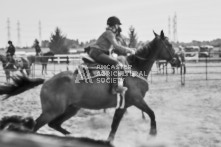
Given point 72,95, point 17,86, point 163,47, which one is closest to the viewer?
point 72,95

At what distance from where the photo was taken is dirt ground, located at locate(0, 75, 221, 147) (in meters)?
4.98

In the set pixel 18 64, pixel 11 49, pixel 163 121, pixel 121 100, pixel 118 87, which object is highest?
pixel 11 49

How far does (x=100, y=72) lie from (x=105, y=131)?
1.37m

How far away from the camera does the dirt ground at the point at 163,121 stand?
498 centimetres

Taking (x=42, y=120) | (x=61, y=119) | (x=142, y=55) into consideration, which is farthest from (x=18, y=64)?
(x=42, y=120)

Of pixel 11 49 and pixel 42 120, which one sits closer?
pixel 42 120

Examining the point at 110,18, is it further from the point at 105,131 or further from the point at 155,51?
the point at 105,131

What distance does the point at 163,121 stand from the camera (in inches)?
261

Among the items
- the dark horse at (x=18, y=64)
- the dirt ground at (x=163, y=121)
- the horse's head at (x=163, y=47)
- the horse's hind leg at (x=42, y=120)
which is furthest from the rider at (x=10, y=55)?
the horse's hind leg at (x=42, y=120)

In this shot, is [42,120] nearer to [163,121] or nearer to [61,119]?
[61,119]

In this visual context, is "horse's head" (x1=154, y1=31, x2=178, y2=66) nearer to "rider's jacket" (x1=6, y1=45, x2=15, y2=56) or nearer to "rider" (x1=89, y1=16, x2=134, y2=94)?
"rider" (x1=89, y1=16, x2=134, y2=94)

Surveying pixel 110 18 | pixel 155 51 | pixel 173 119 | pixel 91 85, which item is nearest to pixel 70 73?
pixel 91 85

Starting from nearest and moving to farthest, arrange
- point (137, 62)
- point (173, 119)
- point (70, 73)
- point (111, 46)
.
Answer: point (70, 73), point (111, 46), point (137, 62), point (173, 119)

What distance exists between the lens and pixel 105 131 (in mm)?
5840
